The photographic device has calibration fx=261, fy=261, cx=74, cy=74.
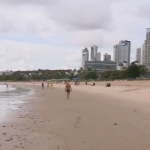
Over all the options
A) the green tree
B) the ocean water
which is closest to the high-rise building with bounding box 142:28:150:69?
the green tree

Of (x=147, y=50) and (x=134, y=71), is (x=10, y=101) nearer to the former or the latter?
(x=134, y=71)

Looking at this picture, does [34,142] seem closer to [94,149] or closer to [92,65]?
[94,149]

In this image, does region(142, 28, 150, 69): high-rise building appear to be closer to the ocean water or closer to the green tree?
the green tree

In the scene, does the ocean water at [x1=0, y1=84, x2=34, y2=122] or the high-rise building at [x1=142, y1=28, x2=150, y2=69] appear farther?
the high-rise building at [x1=142, y1=28, x2=150, y2=69]

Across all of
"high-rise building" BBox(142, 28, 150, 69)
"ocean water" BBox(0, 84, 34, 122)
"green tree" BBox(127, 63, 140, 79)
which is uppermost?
"high-rise building" BBox(142, 28, 150, 69)

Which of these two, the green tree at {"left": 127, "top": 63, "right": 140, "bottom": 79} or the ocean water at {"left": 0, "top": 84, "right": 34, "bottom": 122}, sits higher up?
the green tree at {"left": 127, "top": 63, "right": 140, "bottom": 79}

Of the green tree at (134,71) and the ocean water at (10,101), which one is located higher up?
the green tree at (134,71)

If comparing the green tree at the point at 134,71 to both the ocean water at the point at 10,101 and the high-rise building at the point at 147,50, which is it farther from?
the high-rise building at the point at 147,50

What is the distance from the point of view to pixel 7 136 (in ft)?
23.5

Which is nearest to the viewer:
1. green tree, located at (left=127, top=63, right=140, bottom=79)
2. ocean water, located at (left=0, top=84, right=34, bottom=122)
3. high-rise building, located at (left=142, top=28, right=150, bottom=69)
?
ocean water, located at (left=0, top=84, right=34, bottom=122)

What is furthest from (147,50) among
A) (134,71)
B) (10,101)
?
(10,101)

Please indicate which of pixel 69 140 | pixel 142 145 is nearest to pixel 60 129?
pixel 69 140

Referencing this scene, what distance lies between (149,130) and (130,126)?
32.5 inches

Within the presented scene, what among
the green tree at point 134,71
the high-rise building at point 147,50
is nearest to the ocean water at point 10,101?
the green tree at point 134,71
